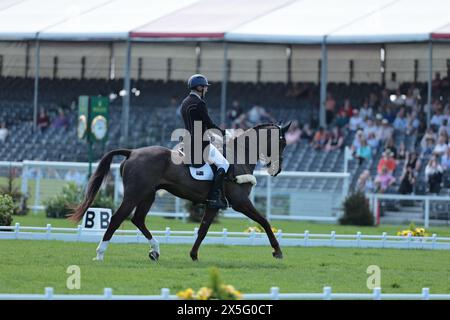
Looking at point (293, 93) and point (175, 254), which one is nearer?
point (175, 254)

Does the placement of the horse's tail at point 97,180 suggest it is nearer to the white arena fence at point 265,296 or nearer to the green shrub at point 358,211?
the white arena fence at point 265,296

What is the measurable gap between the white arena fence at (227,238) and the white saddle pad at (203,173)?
3.48m

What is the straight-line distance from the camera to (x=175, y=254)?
15844 mm

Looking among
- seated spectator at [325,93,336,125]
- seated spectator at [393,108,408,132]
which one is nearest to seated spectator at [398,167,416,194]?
seated spectator at [393,108,408,132]

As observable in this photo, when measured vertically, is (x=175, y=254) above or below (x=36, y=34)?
below

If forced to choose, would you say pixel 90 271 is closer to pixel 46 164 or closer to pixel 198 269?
pixel 198 269

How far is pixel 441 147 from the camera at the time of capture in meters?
28.5

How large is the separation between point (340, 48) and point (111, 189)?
42.5 feet

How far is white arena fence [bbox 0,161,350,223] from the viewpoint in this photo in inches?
1081

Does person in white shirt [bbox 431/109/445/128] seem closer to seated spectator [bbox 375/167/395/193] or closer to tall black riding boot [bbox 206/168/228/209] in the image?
seated spectator [bbox 375/167/395/193]

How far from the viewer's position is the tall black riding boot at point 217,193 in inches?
580

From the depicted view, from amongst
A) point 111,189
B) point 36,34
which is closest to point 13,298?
point 111,189

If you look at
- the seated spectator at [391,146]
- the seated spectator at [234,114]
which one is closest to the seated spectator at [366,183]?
the seated spectator at [391,146]
